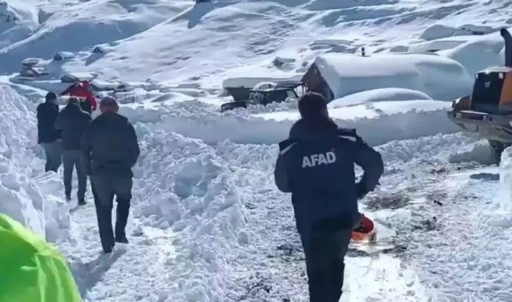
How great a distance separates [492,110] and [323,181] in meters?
10.4

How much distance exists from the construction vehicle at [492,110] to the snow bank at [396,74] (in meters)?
9.93

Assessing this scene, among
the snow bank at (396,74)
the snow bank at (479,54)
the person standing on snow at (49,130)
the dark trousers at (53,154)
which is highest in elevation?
the person standing on snow at (49,130)

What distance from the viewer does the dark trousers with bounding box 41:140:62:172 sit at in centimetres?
1334

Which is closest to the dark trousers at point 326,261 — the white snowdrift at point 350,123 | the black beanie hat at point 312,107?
the black beanie hat at point 312,107

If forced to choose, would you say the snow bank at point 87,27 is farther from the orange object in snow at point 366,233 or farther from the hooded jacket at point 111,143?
the orange object in snow at point 366,233

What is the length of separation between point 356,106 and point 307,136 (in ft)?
48.8

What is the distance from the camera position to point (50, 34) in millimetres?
81625

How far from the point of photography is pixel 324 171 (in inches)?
224

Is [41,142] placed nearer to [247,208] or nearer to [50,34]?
[247,208]

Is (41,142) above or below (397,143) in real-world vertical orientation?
above

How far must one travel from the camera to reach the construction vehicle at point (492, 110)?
15023 millimetres

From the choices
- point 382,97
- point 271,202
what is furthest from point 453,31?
point 271,202

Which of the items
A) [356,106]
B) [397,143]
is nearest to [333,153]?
[397,143]

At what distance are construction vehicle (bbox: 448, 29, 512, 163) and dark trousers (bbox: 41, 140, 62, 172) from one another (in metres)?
6.83
